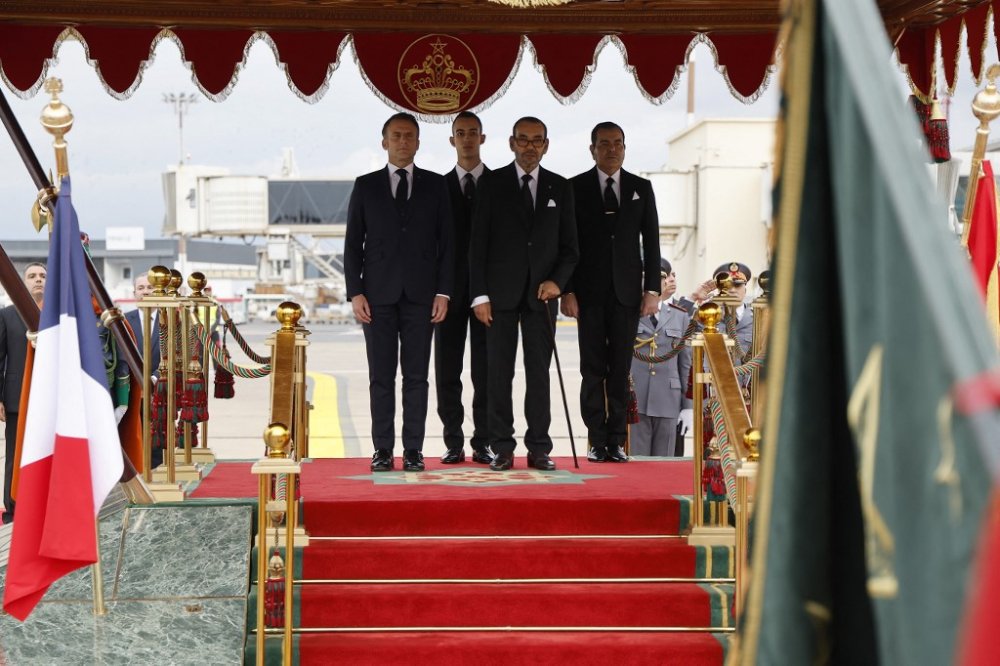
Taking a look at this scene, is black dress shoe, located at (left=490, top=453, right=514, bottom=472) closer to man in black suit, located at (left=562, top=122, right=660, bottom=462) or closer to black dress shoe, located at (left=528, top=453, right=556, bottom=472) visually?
black dress shoe, located at (left=528, top=453, right=556, bottom=472)

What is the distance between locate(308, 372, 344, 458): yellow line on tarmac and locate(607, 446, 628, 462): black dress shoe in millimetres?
3017

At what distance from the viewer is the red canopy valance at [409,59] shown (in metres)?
6.30

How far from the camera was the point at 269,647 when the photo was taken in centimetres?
437

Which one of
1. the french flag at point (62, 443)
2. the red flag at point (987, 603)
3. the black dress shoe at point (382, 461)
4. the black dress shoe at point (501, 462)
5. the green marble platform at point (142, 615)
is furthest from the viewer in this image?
the black dress shoe at point (382, 461)

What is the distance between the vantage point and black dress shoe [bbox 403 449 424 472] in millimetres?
5918

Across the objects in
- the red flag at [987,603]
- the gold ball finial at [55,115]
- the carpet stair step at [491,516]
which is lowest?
the carpet stair step at [491,516]

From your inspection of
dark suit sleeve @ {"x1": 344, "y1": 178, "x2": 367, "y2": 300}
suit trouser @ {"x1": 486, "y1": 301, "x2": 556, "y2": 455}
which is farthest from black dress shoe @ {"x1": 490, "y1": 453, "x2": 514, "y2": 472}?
dark suit sleeve @ {"x1": 344, "y1": 178, "x2": 367, "y2": 300}

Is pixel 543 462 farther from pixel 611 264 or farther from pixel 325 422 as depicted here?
pixel 325 422

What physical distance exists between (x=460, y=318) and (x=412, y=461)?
0.81 m

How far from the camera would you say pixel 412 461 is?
5938 mm

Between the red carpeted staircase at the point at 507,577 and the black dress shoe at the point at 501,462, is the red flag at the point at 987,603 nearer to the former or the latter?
the red carpeted staircase at the point at 507,577

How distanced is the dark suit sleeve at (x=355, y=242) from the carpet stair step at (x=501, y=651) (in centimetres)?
194

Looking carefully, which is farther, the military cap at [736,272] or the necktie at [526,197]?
the military cap at [736,272]

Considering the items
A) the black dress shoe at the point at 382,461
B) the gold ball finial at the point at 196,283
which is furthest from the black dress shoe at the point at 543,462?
the gold ball finial at the point at 196,283
